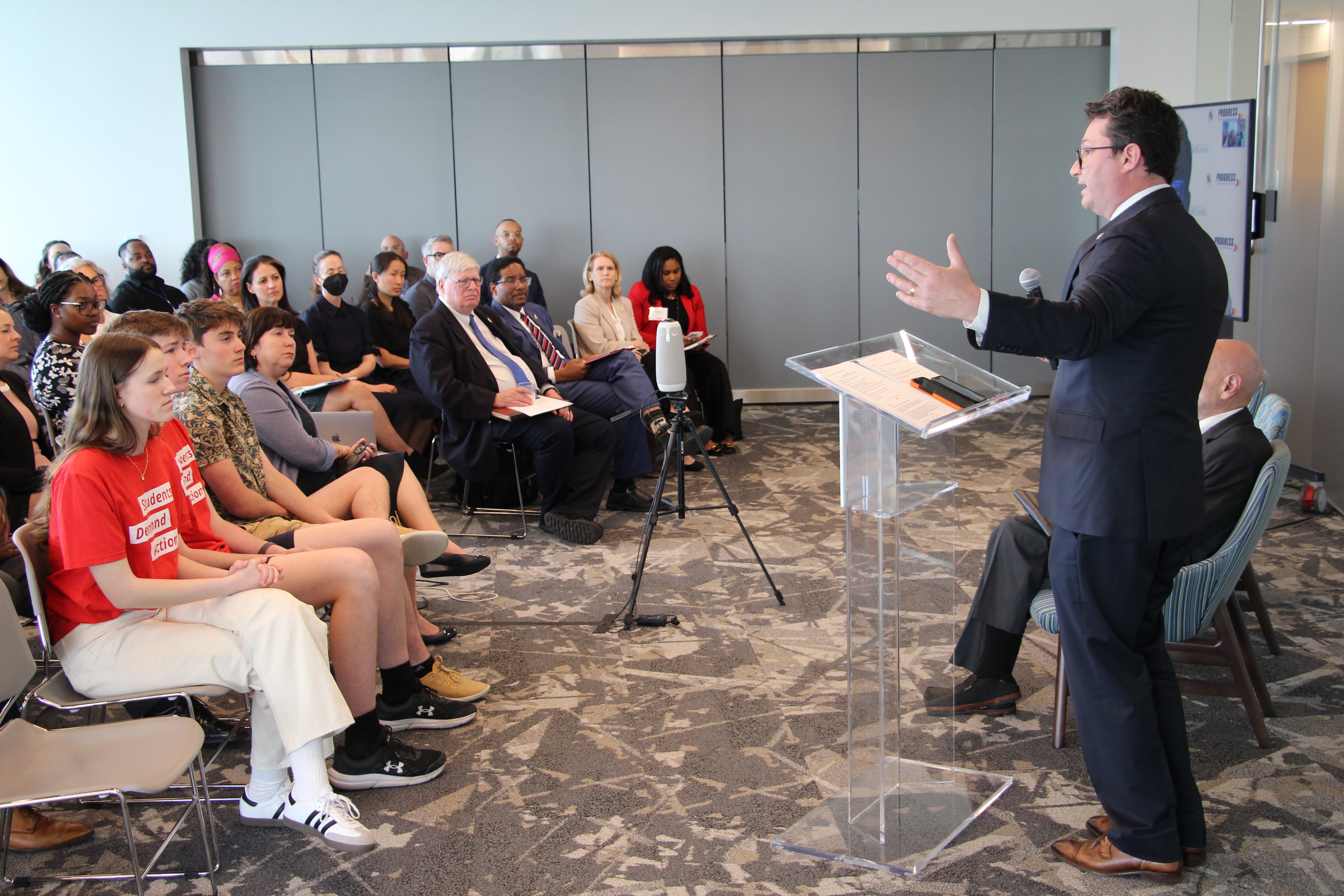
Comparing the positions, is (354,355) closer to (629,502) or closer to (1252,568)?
(629,502)

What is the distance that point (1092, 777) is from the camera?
2.14 meters

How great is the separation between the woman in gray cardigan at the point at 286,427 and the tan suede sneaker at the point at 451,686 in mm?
572

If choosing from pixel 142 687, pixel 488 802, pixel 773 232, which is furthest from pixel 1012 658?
pixel 773 232

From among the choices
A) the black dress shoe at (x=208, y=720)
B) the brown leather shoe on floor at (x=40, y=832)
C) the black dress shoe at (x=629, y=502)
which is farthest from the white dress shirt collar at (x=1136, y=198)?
the black dress shoe at (x=629, y=502)

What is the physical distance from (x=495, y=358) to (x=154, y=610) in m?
2.83

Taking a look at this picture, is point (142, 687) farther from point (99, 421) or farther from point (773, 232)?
point (773, 232)

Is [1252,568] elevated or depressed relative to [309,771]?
elevated

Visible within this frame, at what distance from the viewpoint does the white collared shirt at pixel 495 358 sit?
494 cm

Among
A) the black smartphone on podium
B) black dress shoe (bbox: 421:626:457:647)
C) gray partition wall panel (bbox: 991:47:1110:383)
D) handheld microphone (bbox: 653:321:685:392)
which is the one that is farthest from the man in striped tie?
gray partition wall panel (bbox: 991:47:1110:383)

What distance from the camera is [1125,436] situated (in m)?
1.99

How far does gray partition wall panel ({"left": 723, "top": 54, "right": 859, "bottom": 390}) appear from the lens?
7.95 metres

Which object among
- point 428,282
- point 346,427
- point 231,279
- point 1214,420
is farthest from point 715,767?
point 231,279

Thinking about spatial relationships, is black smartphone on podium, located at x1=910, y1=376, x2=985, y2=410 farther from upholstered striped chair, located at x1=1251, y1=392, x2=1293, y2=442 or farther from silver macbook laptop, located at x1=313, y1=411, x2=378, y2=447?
silver macbook laptop, located at x1=313, y1=411, x2=378, y2=447

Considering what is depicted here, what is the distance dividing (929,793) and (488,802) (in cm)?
105
